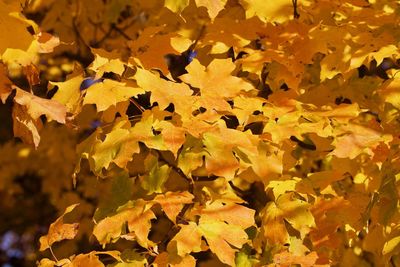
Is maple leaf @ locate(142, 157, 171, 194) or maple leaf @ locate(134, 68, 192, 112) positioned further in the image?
maple leaf @ locate(142, 157, 171, 194)

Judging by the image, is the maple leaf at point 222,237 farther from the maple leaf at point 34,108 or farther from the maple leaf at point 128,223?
the maple leaf at point 34,108

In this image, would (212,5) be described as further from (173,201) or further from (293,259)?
(293,259)

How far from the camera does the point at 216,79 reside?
2.21 m

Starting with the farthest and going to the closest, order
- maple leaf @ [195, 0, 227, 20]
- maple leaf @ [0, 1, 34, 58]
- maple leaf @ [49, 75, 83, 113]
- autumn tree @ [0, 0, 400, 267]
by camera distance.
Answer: maple leaf @ [49, 75, 83, 113] → maple leaf @ [195, 0, 227, 20] → autumn tree @ [0, 0, 400, 267] → maple leaf @ [0, 1, 34, 58]

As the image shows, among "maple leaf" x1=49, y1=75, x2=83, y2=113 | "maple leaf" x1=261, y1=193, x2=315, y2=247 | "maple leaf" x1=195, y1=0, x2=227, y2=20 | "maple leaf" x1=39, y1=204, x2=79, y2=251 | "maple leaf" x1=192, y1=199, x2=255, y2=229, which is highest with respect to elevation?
"maple leaf" x1=195, y1=0, x2=227, y2=20

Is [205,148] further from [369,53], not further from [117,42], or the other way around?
[117,42]

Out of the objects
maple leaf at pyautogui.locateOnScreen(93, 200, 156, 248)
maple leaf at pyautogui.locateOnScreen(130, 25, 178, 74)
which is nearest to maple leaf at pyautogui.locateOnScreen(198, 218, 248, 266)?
maple leaf at pyautogui.locateOnScreen(93, 200, 156, 248)

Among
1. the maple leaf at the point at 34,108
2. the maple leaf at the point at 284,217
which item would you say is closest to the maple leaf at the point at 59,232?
the maple leaf at the point at 34,108

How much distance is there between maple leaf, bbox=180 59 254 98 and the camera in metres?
2.18

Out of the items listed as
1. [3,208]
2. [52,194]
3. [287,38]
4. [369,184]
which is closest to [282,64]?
[287,38]

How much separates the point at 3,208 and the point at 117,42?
8.95 feet

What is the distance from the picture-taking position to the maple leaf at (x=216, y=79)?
7.16 ft

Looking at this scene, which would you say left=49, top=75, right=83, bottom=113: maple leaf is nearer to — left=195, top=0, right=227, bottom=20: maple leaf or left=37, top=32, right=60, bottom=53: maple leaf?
left=37, top=32, right=60, bottom=53: maple leaf

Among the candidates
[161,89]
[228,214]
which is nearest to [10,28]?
[161,89]
